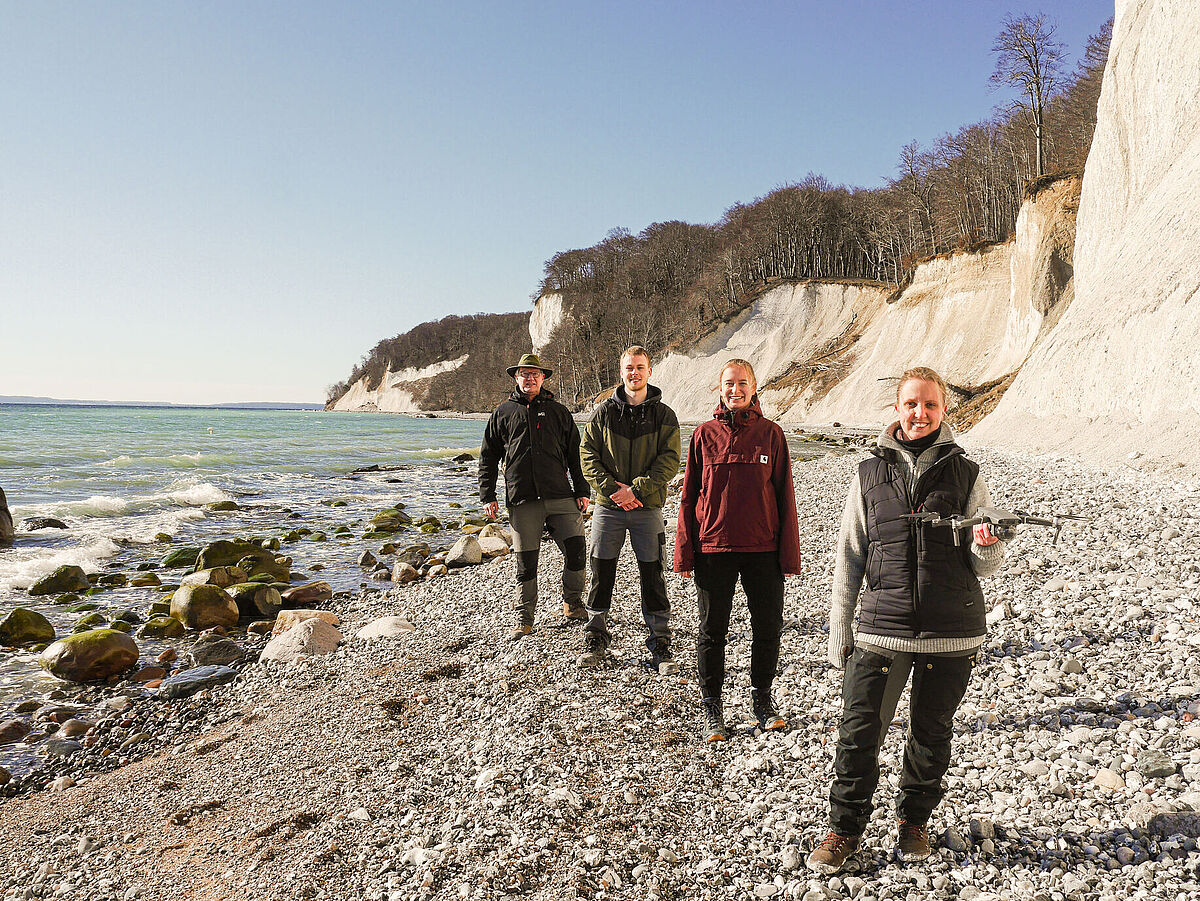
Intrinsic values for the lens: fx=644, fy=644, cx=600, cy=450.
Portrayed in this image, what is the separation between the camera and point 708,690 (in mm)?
4508

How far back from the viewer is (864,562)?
321 centimetres

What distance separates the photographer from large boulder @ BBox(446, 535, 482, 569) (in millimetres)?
11195

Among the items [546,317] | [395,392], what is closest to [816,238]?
[546,317]

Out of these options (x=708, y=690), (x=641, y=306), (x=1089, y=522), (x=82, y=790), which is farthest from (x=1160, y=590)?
(x=641, y=306)

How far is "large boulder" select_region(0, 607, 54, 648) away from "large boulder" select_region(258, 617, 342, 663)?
118 inches

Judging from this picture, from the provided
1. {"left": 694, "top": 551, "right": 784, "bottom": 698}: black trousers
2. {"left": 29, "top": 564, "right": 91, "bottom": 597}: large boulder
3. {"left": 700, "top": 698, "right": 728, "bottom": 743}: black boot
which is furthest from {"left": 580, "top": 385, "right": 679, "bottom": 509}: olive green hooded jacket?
{"left": 29, "top": 564, "right": 91, "bottom": 597}: large boulder

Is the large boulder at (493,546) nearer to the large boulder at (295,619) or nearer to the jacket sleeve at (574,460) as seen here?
the large boulder at (295,619)

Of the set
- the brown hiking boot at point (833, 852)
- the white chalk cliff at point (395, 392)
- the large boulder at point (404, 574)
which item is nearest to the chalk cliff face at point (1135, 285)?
the brown hiking boot at point (833, 852)

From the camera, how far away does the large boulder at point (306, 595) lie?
955 cm

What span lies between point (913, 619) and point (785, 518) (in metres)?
1.39

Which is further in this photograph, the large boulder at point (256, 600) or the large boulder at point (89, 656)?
the large boulder at point (256, 600)

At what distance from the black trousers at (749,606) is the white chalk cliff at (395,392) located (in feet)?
413

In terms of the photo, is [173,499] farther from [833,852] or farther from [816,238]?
[816,238]

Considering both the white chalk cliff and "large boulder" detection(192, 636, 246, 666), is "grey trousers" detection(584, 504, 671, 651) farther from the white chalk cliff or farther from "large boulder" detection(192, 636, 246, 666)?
the white chalk cliff
